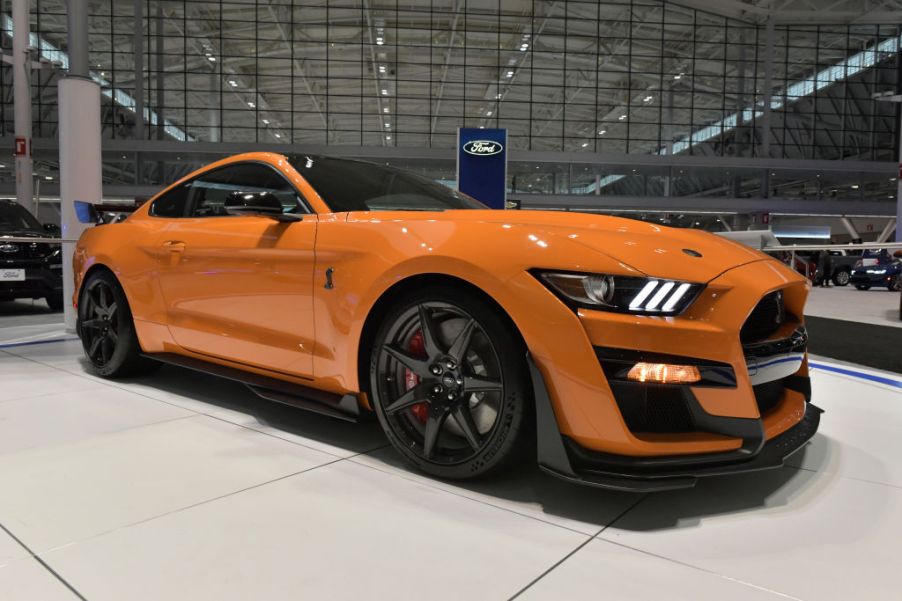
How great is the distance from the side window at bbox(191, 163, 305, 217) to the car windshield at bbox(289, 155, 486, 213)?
0.12 meters

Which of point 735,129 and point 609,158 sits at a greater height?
point 735,129

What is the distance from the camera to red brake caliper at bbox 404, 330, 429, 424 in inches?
85.7

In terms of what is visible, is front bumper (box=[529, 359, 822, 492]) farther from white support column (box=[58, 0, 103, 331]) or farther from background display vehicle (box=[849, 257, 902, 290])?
background display vehicle (box=[849, 257, 902, 290])

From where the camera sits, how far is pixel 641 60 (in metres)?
34.0

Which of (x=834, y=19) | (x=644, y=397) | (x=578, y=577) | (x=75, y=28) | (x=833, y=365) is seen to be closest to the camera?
(x=578, y=577)

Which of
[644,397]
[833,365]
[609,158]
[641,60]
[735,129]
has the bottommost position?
[833,365]

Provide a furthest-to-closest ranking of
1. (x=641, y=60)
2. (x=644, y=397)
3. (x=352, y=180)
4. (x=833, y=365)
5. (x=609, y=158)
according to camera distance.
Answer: (x=641, y=60) → (x=609, y=158) → (x=833, y=365) → (x=352, y=180) → (x=644, y=397)

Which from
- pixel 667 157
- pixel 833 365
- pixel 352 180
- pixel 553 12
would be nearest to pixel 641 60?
pixel 553 12

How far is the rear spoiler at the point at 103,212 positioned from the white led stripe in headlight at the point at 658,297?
3293mm

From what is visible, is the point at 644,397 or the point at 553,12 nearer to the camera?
the point at 644,397

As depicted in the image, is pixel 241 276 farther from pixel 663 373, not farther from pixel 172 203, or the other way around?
pixel 663 373

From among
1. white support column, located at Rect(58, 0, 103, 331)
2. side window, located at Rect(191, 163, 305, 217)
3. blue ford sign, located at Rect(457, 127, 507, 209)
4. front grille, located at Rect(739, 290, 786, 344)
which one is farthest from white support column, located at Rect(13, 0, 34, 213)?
front grille, located at Rect(739, 290, 786, 344)

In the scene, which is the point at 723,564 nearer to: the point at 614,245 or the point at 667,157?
the point at 614,245

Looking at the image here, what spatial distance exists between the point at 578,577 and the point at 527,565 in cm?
14
